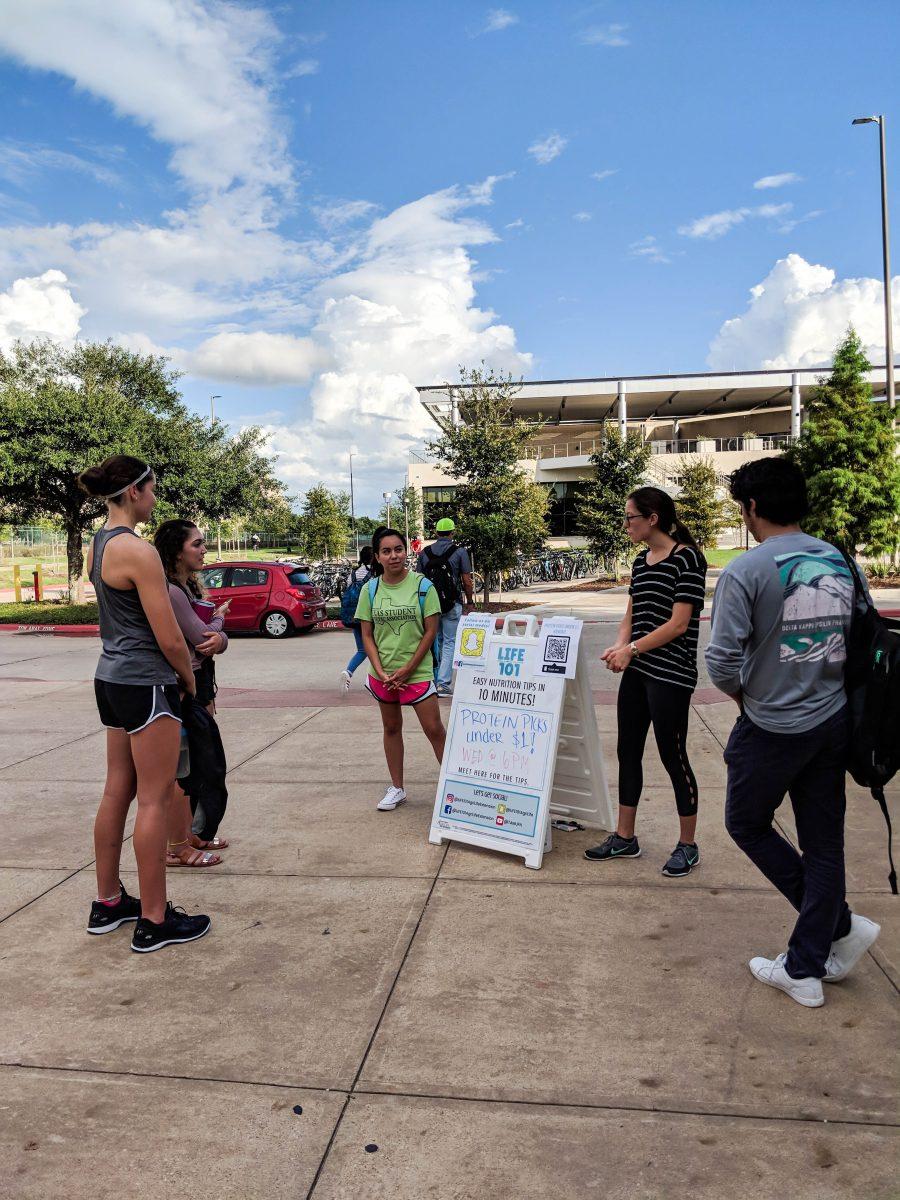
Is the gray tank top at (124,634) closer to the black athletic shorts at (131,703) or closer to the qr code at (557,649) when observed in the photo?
the black athletic shorts at (131,703)

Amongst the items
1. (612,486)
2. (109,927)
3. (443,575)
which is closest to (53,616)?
(443,575)

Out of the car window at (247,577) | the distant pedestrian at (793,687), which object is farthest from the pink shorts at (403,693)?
the car window at (247,577)

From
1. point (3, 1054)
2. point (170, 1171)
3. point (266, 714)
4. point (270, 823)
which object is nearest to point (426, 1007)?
point (170, 1171)

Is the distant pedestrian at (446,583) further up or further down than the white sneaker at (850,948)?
further up

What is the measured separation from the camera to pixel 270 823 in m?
5.32

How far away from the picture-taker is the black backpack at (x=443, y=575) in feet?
31.3

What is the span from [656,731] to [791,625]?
1477mm

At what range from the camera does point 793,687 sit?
9.91 ft

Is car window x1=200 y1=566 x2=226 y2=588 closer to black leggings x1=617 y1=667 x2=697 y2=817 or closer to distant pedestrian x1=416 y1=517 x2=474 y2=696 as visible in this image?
distant pedestrian x1=416 y1=517 x2=474 y2=696

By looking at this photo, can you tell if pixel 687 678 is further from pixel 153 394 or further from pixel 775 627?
pixel 153 394

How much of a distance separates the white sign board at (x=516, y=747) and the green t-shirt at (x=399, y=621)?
0.91 feet

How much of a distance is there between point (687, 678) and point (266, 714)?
5.61m

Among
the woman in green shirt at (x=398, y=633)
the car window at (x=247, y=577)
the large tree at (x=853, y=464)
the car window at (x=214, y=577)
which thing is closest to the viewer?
the woman in green shirt at (x=398, y=633)

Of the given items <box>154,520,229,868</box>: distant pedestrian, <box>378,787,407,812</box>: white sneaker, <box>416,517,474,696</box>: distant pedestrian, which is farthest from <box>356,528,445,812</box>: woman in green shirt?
<box>416,517,474,696</box>: distant pedestrian
